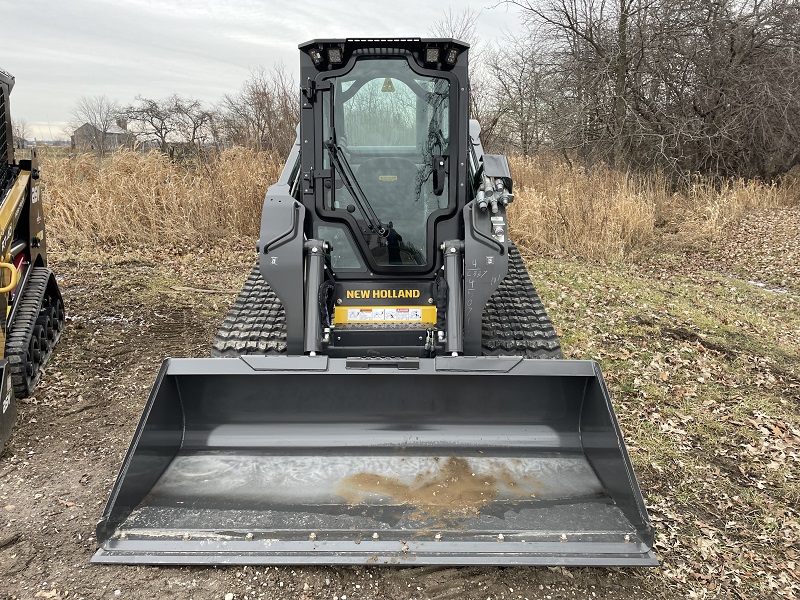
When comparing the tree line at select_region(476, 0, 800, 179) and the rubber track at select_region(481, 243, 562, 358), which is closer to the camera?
the rubber track at select_region(481, 243, 562, 358)

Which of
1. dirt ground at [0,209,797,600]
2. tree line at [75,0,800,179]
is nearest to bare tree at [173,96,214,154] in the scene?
tree line at [75,0,800,179]

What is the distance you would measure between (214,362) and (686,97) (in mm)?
15240

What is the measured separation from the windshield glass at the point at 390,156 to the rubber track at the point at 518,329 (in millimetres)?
687

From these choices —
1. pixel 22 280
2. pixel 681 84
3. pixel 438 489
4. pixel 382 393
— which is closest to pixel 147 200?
pixel 22 280

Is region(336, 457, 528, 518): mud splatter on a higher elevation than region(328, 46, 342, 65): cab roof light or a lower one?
lower

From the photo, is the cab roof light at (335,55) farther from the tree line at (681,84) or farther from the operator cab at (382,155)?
the tree line at (681,84)

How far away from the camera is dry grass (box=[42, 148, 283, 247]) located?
33.7 ft

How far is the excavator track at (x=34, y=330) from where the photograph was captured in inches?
178

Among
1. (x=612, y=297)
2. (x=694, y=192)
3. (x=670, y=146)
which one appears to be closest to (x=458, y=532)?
(x=612, y=297)

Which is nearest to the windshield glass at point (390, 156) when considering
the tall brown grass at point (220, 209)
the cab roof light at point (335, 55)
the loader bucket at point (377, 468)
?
the cab roof light at point (335, 55)

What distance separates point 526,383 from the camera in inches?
135

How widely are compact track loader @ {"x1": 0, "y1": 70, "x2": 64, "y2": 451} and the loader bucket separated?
174cm

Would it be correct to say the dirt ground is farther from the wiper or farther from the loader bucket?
the wiper

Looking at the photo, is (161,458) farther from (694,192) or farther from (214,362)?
(694,192)
